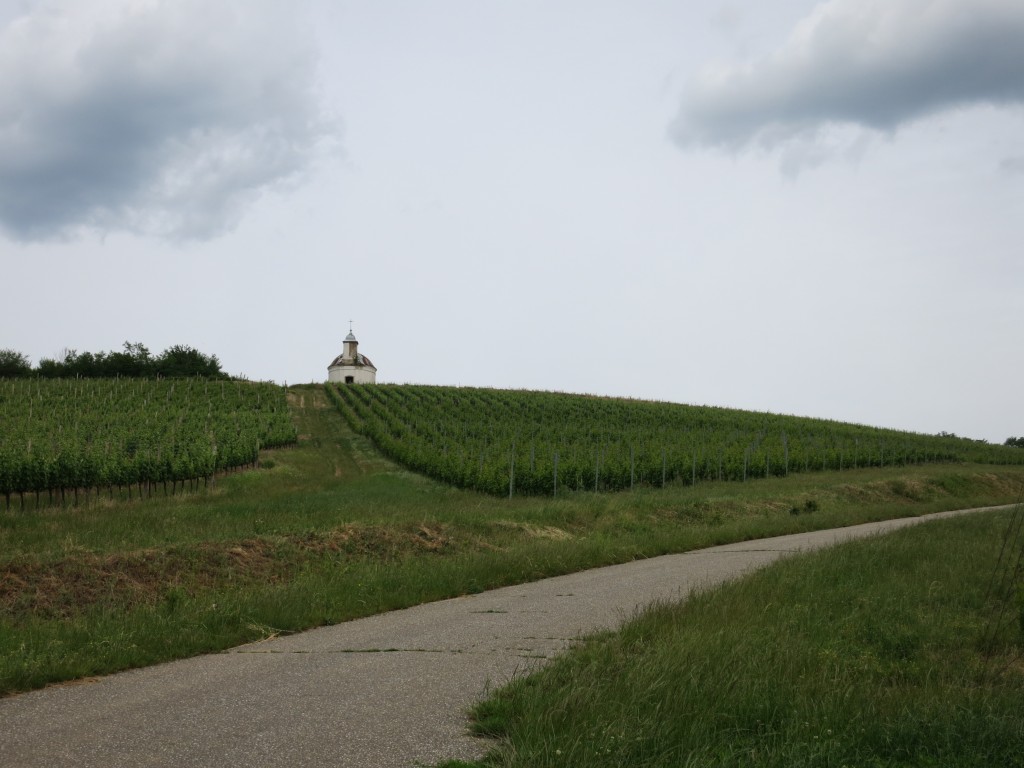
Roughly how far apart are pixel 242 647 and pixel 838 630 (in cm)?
709

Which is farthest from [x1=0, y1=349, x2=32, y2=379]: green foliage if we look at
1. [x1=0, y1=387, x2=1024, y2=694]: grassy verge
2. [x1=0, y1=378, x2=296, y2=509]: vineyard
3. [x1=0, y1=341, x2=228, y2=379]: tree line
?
[x1=0, y1=387, x2=1024, y2=694]: grassy verge

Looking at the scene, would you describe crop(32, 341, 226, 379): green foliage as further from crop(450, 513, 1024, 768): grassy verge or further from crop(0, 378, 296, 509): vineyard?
crop(450, 513, 1024, 768): grassy verge

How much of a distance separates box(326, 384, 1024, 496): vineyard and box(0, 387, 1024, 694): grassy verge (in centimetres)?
474

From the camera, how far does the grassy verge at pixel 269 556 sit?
411 inches

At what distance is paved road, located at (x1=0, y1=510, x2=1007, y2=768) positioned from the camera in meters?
6.30

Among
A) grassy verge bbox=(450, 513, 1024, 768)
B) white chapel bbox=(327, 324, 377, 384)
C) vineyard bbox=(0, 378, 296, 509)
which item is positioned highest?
white chapel bbox=(327, 324, 377, 384)

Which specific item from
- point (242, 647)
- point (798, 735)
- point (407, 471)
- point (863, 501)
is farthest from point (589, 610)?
point (407, 471)

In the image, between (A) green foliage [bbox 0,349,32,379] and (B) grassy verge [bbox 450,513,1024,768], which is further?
(A) green foliage [bbox 0,349,32,379]

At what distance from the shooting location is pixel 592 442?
175 ft

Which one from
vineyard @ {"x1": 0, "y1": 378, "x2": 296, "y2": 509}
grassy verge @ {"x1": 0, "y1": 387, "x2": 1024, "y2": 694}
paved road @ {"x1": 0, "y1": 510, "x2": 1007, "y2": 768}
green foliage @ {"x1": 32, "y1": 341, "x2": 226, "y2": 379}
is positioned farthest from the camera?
green foliage @ {"x1": 32, "y1": 341, "x2": 226, "y2": 379}

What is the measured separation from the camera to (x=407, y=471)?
46.7 metres

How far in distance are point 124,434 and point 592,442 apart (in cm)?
2655

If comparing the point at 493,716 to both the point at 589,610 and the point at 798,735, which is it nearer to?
the point at 798,735

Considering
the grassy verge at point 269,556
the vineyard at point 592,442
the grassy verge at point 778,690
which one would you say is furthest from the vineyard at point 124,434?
the grassy verge at point 778,690
